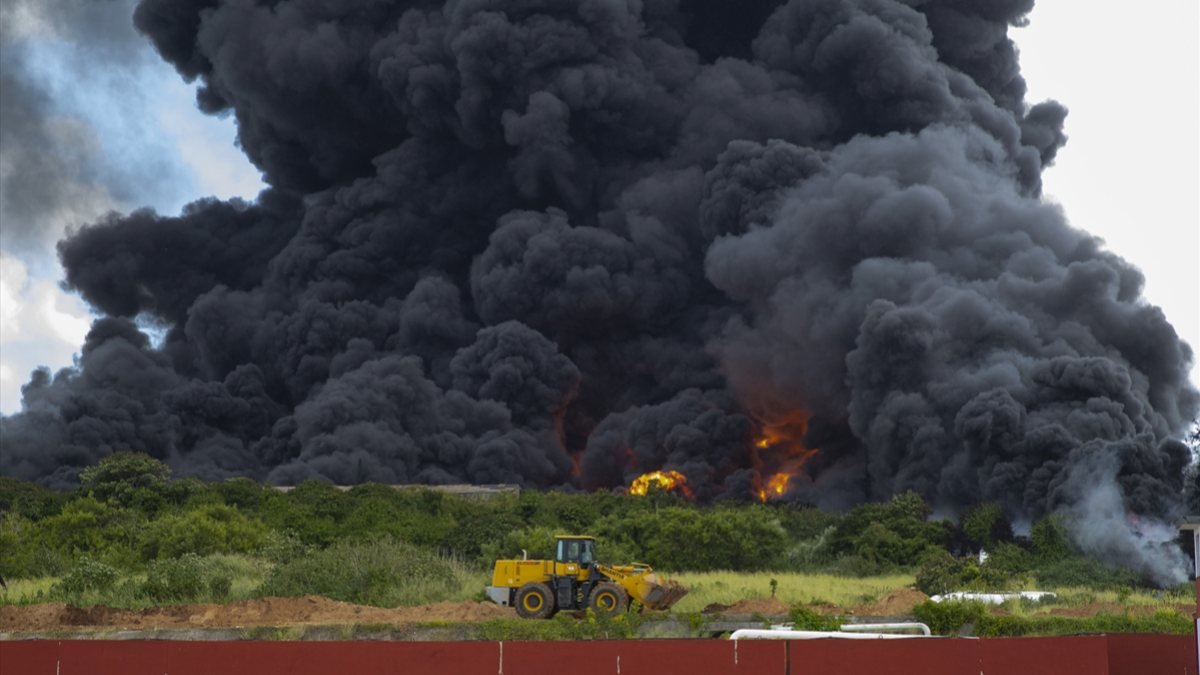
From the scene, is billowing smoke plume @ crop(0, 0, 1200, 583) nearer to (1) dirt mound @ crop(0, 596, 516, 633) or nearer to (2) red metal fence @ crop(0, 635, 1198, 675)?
(1) dirt mound @ crop(0, 596, 516, 633)

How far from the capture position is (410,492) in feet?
193

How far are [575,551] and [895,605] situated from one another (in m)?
6.81

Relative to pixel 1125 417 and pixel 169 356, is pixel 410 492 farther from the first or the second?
pixel 169 356

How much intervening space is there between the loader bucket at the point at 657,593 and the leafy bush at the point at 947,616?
5.62 metres

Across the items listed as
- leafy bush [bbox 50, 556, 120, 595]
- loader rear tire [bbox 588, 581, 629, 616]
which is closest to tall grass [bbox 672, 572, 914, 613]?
loader rear tire [bbox 588, 581, 629, 616]

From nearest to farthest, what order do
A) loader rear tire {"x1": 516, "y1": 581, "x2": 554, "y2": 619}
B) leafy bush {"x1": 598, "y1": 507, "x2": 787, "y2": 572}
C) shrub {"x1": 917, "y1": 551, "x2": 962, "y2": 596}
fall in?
loader rear tire {"x1": 516, "y1": 581, "x2": 554, "y2": 619} → shrub {"x1": 917, "y1": 551, "x2": 962, "y2": 596} → leafy bush {"x1": 598, "y1": 507, "x2": 787, "y2": 572}

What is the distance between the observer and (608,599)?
113ft

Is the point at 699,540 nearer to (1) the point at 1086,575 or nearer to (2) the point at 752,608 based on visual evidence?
(1) the point at 1086,575

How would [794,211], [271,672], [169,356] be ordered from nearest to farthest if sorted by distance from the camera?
[271,672] < [794,211] < [169,356]

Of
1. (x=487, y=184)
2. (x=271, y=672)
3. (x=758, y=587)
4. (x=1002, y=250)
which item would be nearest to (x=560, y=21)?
(x=487, y=184)

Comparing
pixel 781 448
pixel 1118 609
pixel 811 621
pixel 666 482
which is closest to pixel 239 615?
pixel 811 621

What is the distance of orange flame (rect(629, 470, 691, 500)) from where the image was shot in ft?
236

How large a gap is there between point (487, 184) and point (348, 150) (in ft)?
29.4

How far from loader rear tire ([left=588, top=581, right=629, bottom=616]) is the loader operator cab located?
648mm
